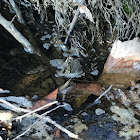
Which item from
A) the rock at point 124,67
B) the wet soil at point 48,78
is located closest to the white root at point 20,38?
the wet soil at point 48,78

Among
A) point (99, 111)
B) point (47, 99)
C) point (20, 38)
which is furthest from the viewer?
point (20, 38)

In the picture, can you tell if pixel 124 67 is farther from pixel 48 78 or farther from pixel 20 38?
pixel 20 38

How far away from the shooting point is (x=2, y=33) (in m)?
4.04

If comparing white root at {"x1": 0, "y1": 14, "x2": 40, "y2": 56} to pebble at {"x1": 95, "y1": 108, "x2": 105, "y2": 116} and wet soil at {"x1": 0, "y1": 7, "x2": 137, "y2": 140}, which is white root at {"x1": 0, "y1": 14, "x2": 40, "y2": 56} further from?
pebble at {"x1": 95, "y1": 108, "x2": 105, "y2": 116}

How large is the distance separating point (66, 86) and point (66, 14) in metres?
1.29

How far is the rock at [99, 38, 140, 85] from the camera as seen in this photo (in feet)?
10.6

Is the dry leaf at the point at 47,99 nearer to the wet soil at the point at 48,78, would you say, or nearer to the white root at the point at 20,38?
the wet soil at the point at 48,78

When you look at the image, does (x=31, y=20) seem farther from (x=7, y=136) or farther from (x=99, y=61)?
(x=7, y=136)

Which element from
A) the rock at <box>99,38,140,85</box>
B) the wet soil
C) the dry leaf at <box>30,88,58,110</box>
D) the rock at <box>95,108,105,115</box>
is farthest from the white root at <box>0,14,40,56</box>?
the rock at <box>95,108,105,115</box>

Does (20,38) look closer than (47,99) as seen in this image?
No

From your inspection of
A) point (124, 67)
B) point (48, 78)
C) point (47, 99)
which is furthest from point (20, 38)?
point (124, 67)

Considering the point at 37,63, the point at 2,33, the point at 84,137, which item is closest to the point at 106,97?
the point at 84,137

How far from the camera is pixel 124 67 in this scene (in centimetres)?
329

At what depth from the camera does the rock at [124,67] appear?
3236 millimetres
